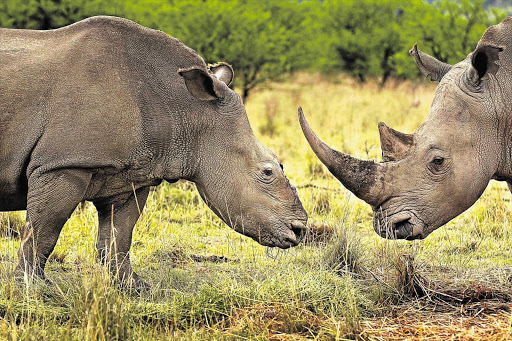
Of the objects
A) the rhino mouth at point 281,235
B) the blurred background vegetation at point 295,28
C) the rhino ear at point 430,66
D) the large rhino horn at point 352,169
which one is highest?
the rhino ear at point 430,66

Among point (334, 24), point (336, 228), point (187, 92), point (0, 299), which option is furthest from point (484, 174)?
point (334, 24)

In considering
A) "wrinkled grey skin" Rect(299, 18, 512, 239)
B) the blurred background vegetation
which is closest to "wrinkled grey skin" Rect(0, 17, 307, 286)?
"wrinkled grey skin" Rect(299, 18, 512, 239)

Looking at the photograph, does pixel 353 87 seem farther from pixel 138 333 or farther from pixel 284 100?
pixel 138 333

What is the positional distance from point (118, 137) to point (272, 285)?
58.9 inches

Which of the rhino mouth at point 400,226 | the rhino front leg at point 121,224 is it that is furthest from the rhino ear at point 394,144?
the rhino front leg at point 121,224

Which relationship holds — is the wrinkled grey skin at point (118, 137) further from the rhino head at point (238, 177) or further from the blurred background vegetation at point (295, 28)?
the blurred background vegetation at point (295, 28)

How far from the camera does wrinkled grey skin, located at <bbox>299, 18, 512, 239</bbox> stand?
5977 millimetres

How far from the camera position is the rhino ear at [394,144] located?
6.08 metres

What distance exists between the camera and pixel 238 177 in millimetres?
6016

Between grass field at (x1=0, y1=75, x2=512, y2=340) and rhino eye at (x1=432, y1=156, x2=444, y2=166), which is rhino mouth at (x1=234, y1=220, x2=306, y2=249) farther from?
rhino eye at (x1=432, y1=156, x2=444, y2=166)

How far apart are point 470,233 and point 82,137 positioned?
407 cm

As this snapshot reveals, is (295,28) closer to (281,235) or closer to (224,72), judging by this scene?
(224,72)

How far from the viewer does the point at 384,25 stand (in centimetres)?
2425

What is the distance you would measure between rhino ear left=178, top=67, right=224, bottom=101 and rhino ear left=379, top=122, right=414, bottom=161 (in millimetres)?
1272
